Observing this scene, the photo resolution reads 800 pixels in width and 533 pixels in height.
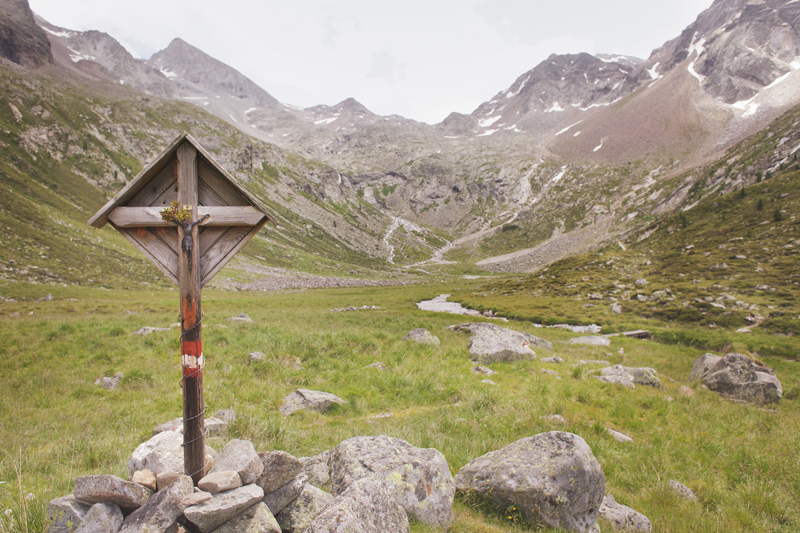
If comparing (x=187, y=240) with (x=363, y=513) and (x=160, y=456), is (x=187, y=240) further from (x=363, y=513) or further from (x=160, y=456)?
(x=363, y=513)

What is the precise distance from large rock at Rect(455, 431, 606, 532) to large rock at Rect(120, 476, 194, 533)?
448cm

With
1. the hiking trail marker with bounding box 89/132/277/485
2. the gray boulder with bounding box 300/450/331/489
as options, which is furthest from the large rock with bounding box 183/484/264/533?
the gray boulder with bounding box 300/450/331/489

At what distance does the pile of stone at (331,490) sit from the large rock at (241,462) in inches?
0.6

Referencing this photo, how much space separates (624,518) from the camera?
5.69 metres

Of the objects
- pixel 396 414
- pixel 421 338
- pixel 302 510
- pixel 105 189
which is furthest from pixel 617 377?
pixel 105 189

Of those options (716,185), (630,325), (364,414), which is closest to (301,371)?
(364,414)

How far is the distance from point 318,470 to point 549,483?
3967 mm

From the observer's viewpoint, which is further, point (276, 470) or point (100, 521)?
point (276, 470)

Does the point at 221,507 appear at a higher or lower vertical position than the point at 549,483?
higher

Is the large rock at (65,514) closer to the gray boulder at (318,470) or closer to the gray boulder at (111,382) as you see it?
the gray boulder at (318,470)

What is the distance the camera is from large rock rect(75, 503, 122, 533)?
355cm

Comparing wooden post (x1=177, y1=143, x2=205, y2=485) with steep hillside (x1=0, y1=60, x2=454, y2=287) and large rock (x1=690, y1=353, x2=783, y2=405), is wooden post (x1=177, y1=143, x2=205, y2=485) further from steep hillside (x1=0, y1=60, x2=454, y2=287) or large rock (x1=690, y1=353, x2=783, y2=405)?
steep hillside (x1=0, y1=60, x2=454, y2=287)

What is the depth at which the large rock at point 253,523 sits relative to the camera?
3793 mm

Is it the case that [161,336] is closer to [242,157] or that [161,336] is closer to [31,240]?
[31,240]
